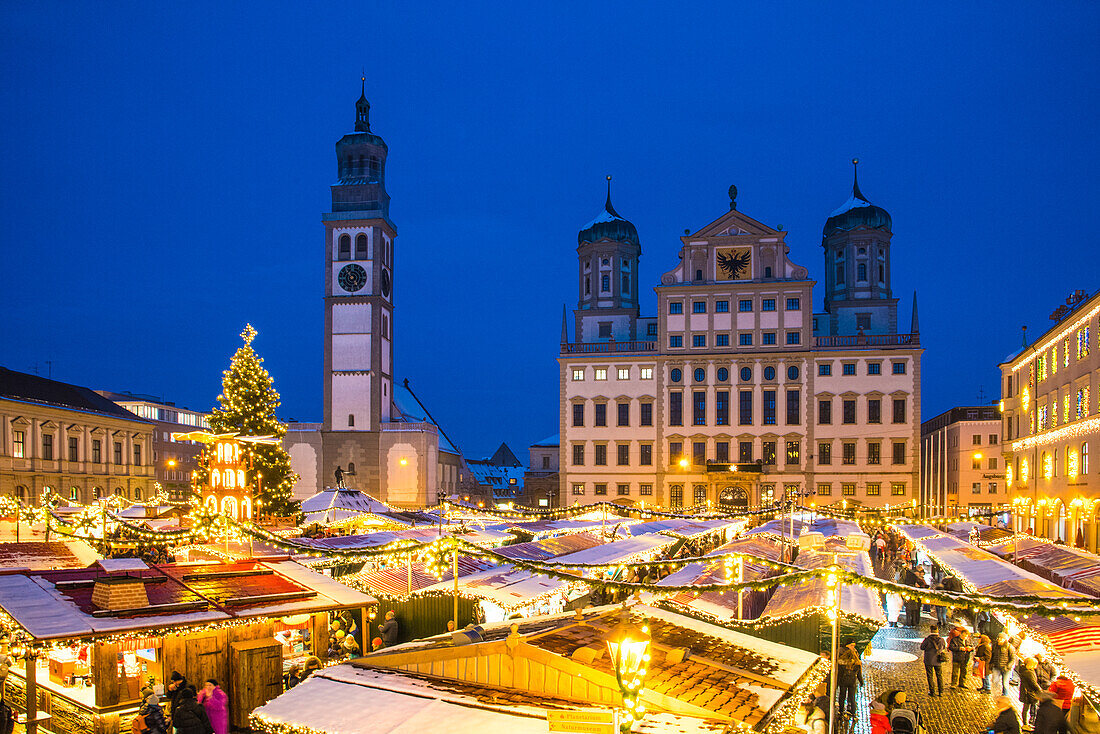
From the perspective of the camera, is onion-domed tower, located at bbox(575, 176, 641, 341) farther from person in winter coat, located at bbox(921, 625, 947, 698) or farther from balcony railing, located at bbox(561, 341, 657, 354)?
person in winter coat, located at bbox(921, 625, 947, 698)

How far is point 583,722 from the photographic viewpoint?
6.80m

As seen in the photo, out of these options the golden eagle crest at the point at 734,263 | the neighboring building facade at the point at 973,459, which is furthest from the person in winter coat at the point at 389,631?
the neighboring building facade at the point at 973,459

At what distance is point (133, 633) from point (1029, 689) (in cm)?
1287

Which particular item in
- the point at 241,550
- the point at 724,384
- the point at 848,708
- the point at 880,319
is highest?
the point at 880,319

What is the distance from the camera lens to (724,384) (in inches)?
2269

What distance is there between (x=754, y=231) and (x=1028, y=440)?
20.9 meters

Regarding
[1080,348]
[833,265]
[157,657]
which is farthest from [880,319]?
[157,657]

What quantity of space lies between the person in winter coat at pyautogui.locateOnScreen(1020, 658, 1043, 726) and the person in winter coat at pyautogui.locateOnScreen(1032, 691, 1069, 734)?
2.76 m

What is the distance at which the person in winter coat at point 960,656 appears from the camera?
16016 mm

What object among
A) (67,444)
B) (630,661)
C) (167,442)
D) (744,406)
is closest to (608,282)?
(744,406)

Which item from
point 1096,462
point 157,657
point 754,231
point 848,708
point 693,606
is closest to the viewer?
point 157,657

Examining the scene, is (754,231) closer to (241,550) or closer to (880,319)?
(880,319)

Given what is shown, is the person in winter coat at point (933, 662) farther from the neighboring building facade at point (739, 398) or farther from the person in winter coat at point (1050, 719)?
the neighboring building facade at point (739, 398)

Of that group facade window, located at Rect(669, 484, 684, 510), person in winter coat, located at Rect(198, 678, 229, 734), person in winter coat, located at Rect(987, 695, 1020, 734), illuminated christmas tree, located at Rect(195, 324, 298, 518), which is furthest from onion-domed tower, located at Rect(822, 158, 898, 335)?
person in winter coat, located at Rect(198, 678, 229, 734)
